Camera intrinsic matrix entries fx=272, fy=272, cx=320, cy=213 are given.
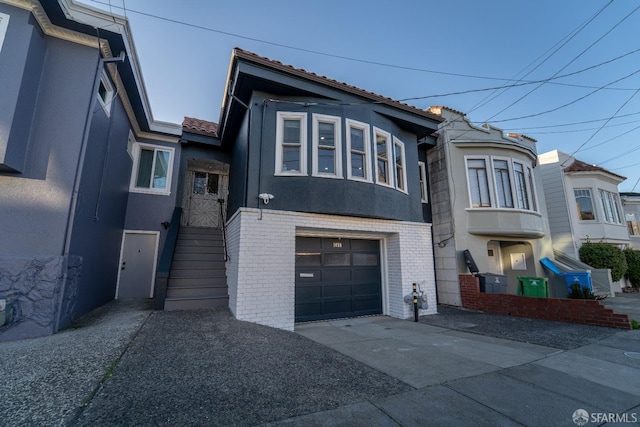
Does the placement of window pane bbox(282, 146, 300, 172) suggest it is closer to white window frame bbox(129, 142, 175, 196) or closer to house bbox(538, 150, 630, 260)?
white window frame bbox(129, 142, 175, 196)

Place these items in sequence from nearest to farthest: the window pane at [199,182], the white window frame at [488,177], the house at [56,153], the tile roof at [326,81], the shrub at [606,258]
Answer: the house at [56,153] < the tile roof at [326,81] < the white window frame at [488,177] < the window pane at [199,182] < the shrub at [606,258]

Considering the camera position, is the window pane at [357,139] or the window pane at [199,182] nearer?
the window pane at [357,139]

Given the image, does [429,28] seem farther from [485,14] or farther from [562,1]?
[562,1]

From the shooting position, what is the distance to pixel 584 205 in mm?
15070

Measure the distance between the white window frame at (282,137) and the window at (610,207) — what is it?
17956mm

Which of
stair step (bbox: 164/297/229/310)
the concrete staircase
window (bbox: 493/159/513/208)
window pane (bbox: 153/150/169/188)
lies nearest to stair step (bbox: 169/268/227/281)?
the concrete staircase

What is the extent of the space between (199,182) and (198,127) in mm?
2273

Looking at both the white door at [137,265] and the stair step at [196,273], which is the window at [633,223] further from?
the white door at [137,265]

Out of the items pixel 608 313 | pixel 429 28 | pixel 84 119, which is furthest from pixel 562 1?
pixel 84 119

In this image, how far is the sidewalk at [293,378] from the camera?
2.68m

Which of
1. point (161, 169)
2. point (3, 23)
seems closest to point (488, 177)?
point (161, 169)

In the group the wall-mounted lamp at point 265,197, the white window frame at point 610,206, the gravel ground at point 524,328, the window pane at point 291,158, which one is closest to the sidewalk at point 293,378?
the gravel ground at point 524,328

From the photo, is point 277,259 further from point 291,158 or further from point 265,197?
point 291,158

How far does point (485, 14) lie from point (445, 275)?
9020mm
